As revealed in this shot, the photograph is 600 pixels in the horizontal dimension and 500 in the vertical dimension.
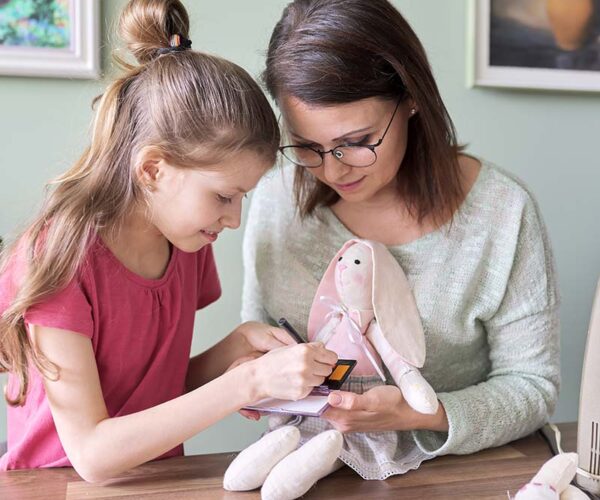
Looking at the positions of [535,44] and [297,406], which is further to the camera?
[535,44]

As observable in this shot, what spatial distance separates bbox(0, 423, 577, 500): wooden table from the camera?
97cm

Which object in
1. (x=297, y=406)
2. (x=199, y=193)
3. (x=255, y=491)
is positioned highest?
(x=199, y=193)

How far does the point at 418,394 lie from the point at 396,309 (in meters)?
0.15

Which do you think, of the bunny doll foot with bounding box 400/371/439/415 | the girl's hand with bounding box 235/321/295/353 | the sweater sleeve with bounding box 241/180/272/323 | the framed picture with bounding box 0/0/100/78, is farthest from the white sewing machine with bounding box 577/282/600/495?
the framed picture with bounding box 0/0/100/78

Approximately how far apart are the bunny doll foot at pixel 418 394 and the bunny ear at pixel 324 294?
175 millimetres

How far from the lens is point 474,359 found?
1272 millimetres

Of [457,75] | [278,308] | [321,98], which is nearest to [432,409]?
[278,308]

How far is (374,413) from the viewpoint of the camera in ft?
3.44

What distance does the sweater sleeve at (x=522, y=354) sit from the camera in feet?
3.72

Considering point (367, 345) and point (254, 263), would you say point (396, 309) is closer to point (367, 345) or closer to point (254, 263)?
point (367, 345)

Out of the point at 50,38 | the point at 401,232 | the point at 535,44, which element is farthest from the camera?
the point at 535,44

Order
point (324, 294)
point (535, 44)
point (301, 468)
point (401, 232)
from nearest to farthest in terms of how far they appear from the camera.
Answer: point (301, 468) → point (324, 294) → point (401, 232) → point (535, 44)

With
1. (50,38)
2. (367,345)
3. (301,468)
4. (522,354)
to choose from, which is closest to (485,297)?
(522,354)

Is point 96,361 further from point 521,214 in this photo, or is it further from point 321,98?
point 521,214
